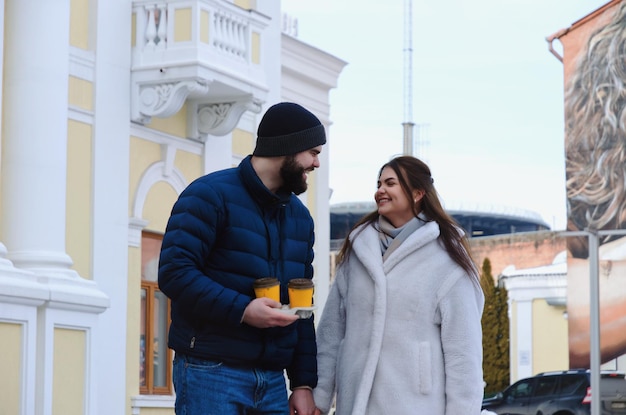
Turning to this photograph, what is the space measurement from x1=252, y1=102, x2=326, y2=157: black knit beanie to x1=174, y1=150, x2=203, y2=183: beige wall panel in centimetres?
1098

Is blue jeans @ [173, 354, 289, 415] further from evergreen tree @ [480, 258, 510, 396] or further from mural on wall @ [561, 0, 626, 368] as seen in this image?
evergreen tree @ [480, 258, 510, 396]

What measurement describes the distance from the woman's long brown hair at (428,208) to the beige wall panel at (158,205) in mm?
9911

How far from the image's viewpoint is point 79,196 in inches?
559

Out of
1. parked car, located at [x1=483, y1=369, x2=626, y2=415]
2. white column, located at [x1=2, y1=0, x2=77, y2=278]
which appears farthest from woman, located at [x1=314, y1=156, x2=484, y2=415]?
parked car, located at [x1=483, y1=369, x2=626, y2=415]

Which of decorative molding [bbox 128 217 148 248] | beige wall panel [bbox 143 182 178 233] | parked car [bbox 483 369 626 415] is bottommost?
parked car [bbox 483 369 626 415]

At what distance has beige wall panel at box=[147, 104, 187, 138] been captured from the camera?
15758 millimetres

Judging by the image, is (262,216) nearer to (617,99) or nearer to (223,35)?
(223,35)

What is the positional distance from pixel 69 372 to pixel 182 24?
5.07m

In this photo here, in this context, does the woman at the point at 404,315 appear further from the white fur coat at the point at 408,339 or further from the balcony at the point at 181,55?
the balcony at the point at 181,55

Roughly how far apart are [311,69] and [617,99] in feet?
45.2

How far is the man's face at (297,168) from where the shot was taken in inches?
205

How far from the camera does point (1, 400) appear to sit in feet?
34.6

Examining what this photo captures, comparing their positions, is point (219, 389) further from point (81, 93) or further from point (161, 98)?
point (161, 98)

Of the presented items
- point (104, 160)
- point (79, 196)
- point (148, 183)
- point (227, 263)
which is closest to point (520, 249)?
point (148, 183)
